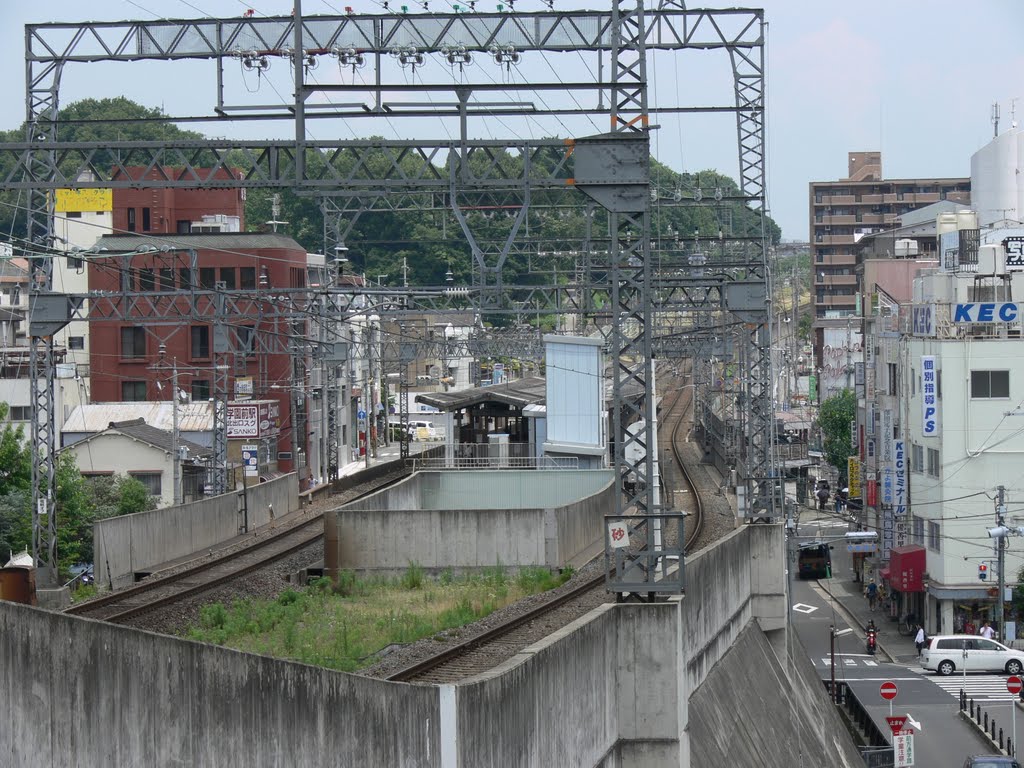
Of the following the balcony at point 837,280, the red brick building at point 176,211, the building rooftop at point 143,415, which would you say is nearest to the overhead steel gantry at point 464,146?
the building rooftop at point 143,415

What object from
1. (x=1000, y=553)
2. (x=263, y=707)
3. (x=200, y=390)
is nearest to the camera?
(x=263, y=707)

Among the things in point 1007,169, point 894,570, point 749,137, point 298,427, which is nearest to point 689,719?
point 749,137

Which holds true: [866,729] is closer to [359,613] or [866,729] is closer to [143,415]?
[359,613]

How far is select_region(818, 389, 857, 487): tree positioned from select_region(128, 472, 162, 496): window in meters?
31.4

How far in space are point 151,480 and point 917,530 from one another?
75.3 feet

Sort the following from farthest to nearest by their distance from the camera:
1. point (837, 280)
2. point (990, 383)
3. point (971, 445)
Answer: point (837, 280) < point (971, 445) < point (990, 383)

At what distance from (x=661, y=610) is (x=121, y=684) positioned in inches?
304

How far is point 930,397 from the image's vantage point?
38281 mm

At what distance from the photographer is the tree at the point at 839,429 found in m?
65.2

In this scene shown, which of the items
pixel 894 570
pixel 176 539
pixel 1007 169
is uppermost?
pixel 1007 169

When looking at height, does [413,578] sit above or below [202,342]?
below

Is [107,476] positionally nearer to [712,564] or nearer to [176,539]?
[176,539]

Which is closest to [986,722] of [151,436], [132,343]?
[151,436]

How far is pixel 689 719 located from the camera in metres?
17.8
